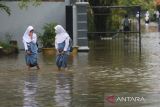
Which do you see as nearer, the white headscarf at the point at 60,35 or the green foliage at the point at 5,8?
the white headscarf at the point at 60,35

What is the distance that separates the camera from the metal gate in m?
34.4

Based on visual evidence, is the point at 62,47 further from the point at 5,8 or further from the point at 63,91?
the point at 5,8

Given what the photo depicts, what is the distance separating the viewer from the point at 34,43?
2164 cm

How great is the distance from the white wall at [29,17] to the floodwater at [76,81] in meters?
6.49

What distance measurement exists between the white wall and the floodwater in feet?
21.3

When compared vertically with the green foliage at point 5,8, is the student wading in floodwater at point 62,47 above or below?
below

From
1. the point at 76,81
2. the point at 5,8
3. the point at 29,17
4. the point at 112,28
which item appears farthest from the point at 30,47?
the point at 112,28

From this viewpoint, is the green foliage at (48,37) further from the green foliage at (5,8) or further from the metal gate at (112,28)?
the metal gate at (112,28)

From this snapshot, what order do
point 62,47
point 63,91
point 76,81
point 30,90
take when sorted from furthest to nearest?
point 62,47
point 76,81
point 30,90
point 63,91

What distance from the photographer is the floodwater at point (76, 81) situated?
43.6ft

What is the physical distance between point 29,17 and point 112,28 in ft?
32.7

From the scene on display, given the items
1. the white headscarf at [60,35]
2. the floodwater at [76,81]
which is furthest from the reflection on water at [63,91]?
the white headscarf at [60,35]

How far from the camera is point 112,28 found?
134 feet

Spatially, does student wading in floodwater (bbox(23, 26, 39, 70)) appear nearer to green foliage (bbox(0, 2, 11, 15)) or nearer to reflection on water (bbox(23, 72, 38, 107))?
reflection on water (bbox(23, 72, 38, 107))
